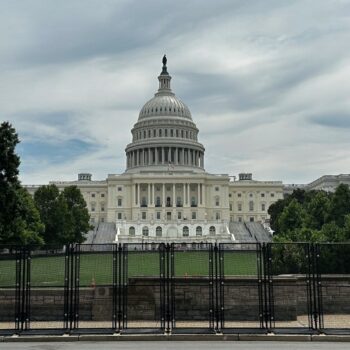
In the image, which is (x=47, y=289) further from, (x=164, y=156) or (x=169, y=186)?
(x=164, y=156)

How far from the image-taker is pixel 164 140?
163 m

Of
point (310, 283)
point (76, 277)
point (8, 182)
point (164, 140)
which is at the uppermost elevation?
point (164, 140)

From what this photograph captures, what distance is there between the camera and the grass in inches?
768

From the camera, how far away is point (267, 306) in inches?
773

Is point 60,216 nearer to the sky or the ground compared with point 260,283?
nearer to the sky

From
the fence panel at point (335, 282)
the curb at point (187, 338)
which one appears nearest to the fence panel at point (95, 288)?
the curb at point (187, 338)

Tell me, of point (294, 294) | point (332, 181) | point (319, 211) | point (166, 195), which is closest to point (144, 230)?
point (166, 195)

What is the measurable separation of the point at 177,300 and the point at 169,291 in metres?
0.64

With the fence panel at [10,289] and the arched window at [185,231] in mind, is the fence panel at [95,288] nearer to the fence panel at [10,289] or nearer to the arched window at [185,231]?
the fence panel at [10,289]

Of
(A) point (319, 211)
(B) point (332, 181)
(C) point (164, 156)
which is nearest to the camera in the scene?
(A) point (319, 211)

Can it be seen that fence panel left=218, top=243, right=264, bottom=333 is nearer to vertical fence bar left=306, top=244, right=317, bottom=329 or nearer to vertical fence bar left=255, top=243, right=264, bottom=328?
vertical fence bar left=255, top=243, right=264, bottom=328

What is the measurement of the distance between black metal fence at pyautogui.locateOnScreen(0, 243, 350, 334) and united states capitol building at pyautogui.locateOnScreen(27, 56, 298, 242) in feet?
345

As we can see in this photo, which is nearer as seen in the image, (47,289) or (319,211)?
(47,289)

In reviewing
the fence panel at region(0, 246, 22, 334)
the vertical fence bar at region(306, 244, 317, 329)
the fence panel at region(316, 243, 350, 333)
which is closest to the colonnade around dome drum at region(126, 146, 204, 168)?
the fence panel at region(316, 243, 350, 333)
